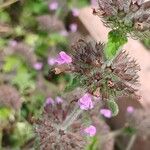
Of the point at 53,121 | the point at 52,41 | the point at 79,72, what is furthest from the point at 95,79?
the point at 52,41

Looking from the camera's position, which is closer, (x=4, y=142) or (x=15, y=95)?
(x=15, y=95)

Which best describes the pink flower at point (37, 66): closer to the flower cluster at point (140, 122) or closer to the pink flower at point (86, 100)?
the flower cluster at point (140, 122)

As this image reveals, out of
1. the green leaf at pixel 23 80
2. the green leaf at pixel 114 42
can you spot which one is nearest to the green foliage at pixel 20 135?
the green leaf at pixel 23 80

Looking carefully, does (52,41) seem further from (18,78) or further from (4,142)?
A: (4,142)

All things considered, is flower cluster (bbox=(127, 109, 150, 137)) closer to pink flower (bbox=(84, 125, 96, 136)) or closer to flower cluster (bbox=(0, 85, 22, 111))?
flower cluster (bbox=(0, 85, 22, 111))

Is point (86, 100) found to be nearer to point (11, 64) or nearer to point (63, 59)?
point (63, 59)

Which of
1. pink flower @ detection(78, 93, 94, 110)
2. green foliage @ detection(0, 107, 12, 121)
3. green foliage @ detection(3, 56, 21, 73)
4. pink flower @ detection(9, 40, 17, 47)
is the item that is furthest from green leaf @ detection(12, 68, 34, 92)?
pink flower @ detection(78, 93, 94, 110)

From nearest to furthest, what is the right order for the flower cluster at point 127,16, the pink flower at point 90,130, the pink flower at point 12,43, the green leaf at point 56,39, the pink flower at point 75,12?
the flower cluster at point 127,16 → the pink flower at point 90,130 → the pink flower at point 12,43 → the green leaf at point 56,39 → the pink flower at point 75,12
